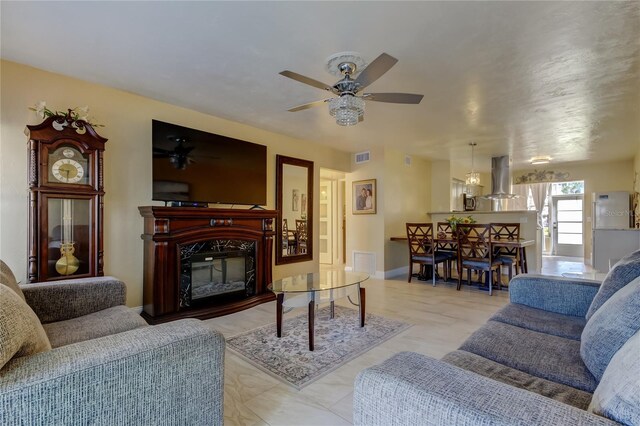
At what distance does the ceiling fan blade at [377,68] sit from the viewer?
186 centimetres

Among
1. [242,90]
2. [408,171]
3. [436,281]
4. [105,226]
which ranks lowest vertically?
[436,281]

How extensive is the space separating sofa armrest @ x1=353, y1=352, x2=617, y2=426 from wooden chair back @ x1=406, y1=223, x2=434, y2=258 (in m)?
4.42

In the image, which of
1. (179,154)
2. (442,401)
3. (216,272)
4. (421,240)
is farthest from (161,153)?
(421,240)

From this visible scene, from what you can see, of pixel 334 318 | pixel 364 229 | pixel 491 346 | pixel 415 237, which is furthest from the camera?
pixel 364 229

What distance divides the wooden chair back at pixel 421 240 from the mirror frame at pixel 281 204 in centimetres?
172

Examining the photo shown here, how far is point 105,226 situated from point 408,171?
5.30 meters

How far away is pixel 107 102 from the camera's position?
122 inches

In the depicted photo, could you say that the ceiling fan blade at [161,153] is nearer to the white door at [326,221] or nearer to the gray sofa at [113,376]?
the gray sofa at [113,376]

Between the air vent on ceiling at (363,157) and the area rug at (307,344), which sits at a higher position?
the air vent on ceiling at (363,157)

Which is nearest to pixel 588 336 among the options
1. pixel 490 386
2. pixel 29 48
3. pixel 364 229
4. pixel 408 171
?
pixel 490 386

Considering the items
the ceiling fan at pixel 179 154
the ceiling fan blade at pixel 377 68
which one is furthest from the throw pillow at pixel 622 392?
the ceiling fan at pixel 179 154

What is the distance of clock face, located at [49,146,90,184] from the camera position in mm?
2613

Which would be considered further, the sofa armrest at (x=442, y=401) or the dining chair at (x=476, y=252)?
the dining chair at (x=476, y=252)

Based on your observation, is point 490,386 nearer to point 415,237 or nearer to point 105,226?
point 105,226
